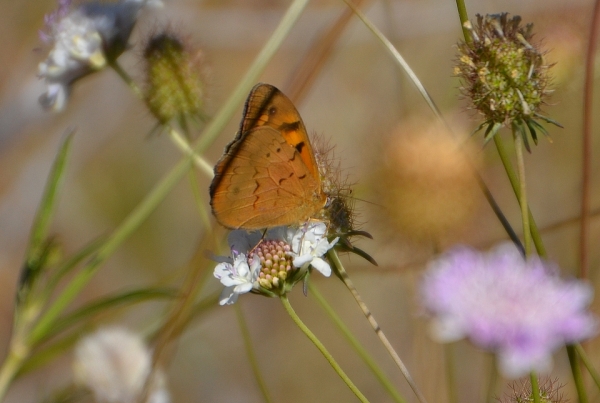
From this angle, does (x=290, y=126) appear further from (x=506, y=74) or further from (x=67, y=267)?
(x=67, y=267)

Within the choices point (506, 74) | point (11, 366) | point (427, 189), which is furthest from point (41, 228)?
point (506, 74)

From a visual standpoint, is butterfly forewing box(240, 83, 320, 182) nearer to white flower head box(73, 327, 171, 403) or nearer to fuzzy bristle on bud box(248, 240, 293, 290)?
fuzzy bristle on bud box(248, 240, 293, 290)

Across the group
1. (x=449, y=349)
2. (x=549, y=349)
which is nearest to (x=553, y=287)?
(x=549, y=349)

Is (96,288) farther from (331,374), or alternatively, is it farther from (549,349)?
(549,349)

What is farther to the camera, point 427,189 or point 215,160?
point 215,160

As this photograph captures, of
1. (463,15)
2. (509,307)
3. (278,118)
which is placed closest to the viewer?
(509,307)

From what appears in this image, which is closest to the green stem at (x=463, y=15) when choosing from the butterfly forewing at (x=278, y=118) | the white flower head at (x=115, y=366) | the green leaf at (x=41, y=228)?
the butterfly forewing at (x=278, y=118)
